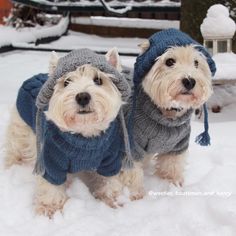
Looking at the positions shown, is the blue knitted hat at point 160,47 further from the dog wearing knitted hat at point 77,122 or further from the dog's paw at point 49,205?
the dog's paw at point 49,205

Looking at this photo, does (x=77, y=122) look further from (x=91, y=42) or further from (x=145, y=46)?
(x=91, y=42)

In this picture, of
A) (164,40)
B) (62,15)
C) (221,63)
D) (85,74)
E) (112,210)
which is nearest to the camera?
(85,74)

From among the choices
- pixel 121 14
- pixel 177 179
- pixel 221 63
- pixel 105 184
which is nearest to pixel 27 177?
pixel 105 184

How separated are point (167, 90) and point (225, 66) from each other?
74.9 inches

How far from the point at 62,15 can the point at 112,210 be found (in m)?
7.91

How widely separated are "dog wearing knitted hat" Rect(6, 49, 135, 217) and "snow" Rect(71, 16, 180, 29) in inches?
234

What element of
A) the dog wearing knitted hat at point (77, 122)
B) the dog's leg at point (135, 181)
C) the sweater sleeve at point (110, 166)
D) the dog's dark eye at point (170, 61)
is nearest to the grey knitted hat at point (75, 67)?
the dog wearing knitted hat at point (77, 122)

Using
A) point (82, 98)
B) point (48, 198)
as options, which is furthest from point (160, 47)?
Result: point (48, 198)

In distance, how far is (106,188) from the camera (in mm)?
3068

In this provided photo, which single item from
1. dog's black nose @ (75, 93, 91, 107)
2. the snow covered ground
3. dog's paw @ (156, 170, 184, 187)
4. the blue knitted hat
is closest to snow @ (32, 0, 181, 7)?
the snow covered ground

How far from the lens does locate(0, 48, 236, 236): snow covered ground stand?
8.69 feet

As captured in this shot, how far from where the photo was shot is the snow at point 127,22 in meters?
8.80

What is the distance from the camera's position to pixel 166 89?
8.59ft

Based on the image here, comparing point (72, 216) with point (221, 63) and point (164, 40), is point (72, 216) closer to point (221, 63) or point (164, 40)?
point (164, 40)
